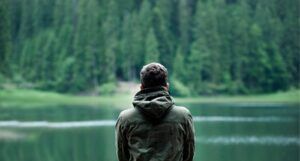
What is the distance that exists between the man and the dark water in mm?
19359

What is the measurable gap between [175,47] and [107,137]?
197ft

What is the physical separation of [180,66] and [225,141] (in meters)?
54.9

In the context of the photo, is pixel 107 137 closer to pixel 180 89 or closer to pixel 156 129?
pixel 156 129

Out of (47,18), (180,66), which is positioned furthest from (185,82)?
(47,18)

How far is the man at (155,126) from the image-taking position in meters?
4.46

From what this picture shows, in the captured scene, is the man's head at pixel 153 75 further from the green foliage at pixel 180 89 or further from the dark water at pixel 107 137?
the green foliage at pixel 180 89

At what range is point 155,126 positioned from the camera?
14.7 feet

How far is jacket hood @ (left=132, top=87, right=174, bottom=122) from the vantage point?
173 inches

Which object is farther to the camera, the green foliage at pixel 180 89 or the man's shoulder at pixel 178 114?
the green foliage at pixel 180 89

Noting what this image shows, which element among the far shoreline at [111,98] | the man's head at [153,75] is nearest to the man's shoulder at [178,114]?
the man's head at [153,75]

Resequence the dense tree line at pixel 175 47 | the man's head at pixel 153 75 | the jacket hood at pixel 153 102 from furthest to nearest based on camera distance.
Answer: the dense tree line at pixel 175 47 → the man's head at pixel 153 75 → the jacket hood at pixel 153 102

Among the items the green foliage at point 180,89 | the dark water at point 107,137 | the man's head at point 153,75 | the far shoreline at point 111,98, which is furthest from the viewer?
the green foliage at point 180,89

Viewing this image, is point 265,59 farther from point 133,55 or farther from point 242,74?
point 133,55

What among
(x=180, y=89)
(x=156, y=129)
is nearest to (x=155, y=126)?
(x=156, y=129)
